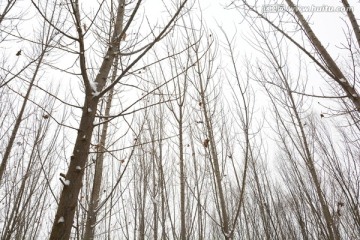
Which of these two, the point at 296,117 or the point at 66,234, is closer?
the point at 66,234

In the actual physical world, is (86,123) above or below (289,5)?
below

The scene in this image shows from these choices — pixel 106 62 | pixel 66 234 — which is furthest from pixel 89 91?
pixel 66 234

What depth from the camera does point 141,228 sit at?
5.70 m

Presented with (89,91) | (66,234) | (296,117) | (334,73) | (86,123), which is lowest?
(66,234)

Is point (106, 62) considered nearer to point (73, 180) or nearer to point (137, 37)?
point (137, 37)

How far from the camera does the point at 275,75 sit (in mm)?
5887

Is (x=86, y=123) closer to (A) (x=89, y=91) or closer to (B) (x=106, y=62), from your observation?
(A) (x=89, y=91)

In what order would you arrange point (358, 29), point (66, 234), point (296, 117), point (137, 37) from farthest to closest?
point (296, 117), point (137, 37), point (358, 29), point (66, 234)

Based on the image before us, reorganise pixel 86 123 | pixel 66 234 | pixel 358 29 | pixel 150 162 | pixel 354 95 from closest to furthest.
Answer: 1. pixel 66 234
2. pixel 86 123
3. pixel 354 95
4. pixel 358 29
5. pixel 150 162

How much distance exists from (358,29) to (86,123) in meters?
1.97

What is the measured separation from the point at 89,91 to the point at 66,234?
2.45ft

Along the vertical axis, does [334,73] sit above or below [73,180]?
above

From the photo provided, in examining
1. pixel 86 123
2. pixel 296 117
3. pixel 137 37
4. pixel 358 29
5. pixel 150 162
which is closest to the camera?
pixel 86 123

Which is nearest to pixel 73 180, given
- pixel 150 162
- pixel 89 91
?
pixel 89 91
